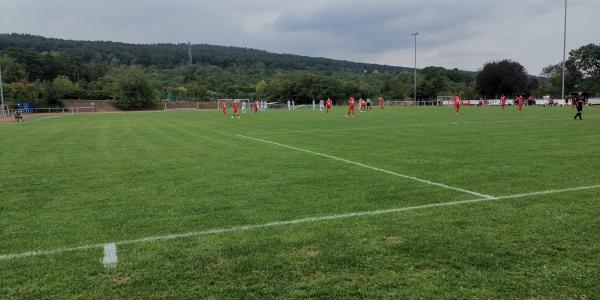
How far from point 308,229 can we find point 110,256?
7.32 ft

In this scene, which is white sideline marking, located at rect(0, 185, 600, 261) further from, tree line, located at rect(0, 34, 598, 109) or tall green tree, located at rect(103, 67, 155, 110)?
tall green tree, located at rect(103, 67, 155, 110)

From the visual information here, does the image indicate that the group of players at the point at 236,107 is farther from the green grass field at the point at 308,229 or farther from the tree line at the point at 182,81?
the tree line at the point at 182,81

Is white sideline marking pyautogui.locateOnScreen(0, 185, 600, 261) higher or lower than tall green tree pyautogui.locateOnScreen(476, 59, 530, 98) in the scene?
lower

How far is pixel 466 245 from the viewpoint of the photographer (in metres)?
4.77

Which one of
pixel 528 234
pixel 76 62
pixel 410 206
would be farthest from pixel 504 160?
pixel 76 62

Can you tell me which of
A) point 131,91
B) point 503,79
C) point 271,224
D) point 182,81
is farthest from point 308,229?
point 182,81

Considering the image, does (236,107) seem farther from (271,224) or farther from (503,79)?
(503,79)

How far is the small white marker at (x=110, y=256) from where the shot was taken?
4426 millimetres

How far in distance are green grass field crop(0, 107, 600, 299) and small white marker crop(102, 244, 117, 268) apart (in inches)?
2.9

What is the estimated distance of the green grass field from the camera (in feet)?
12.9

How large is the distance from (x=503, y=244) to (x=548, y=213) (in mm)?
1590

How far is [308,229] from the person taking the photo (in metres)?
5.47

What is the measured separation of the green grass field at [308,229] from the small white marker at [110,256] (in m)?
0.07

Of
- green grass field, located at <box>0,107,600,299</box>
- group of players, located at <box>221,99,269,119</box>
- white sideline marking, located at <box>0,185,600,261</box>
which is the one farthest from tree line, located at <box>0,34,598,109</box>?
white sideline marking, located at <box>0,185,600,261</box>
